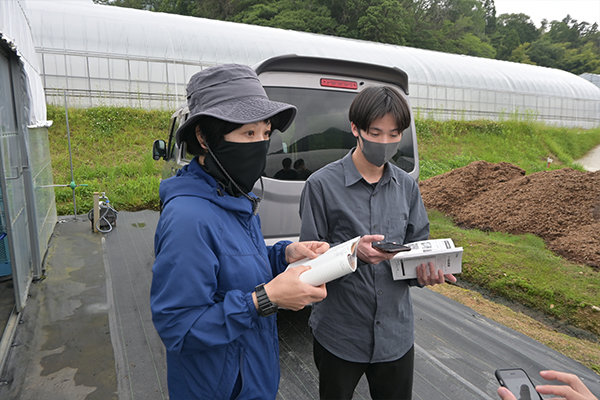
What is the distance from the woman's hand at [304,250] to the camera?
152 cm

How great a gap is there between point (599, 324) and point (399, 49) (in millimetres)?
24626

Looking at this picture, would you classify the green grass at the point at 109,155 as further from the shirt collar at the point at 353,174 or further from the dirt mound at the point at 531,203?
the shirt collar at the point at 353,174

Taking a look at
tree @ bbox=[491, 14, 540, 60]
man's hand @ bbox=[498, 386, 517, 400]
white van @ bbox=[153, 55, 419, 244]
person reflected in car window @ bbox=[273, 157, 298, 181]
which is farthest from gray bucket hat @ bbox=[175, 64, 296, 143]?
tree @ bbox=[491, 14, 540, 60]

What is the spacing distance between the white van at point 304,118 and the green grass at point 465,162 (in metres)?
2.90

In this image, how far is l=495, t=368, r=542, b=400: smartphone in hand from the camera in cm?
126

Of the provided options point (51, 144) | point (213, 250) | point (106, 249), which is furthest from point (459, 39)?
point (213, 250)

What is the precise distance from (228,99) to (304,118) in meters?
2.19

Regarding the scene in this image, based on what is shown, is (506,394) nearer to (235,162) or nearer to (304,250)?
(304,250)

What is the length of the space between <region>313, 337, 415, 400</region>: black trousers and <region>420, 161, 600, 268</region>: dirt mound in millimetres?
5315

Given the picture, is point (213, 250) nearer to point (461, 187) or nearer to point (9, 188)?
point (9, 188)

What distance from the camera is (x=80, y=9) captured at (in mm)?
17219

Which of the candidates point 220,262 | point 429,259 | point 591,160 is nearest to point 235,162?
point 220,262

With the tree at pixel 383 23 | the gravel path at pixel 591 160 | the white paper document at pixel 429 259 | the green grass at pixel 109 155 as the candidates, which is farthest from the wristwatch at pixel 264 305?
the tree at pixel 383 23

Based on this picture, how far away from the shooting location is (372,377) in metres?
1.92
